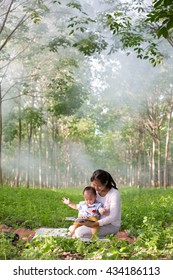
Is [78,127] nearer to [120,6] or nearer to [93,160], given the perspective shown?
[93,160]

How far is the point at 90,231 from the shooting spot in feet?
16.8

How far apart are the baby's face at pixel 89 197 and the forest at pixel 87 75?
9.05 feet

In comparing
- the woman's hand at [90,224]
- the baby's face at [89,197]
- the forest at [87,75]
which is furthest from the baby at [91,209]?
the forest at [87,75]

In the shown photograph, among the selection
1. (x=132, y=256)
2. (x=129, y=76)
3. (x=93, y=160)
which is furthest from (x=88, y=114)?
(x=132, y=256)

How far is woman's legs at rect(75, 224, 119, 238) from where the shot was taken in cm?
511

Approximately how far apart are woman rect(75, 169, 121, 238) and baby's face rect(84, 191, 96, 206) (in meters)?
0.11

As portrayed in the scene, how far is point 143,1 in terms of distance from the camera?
10.3m

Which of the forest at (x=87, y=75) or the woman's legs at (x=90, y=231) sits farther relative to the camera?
the forest at (x=87, y=75)

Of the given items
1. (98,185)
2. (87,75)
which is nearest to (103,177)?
(98,185)

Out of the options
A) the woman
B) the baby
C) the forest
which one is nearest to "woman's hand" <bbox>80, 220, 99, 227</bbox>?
the woman

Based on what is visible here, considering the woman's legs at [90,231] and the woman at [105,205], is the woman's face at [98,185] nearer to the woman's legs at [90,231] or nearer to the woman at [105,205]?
the woman at [105,205]

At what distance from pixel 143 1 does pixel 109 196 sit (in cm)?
631

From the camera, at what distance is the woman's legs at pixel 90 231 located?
201 inches

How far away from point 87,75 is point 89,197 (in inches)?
345
